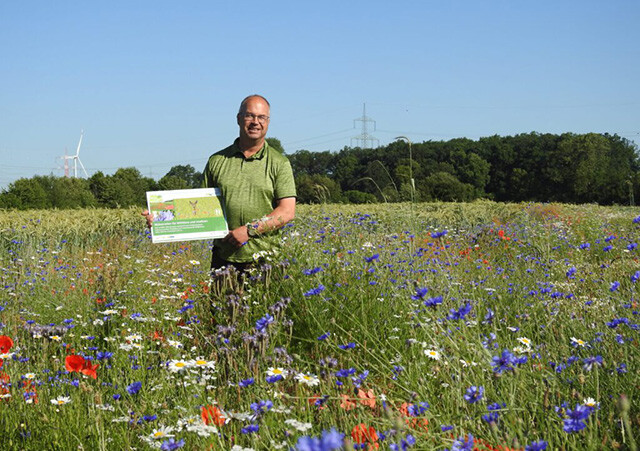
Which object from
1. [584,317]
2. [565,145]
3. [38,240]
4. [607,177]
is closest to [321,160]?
[565,145]

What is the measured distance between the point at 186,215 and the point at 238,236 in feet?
1.24

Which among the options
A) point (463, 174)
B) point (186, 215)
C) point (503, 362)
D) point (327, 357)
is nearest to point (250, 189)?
point (186, 215)

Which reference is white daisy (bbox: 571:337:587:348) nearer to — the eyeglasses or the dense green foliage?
the eyeglasses

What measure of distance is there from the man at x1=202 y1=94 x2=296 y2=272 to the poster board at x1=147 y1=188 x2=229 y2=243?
→ 0.37ft

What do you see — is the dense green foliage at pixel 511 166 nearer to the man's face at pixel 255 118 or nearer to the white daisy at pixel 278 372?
the man's face at pixel 255 118

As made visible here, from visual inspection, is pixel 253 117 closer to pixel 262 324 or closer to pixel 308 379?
pixel 262 324

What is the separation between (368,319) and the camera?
354 centimetres

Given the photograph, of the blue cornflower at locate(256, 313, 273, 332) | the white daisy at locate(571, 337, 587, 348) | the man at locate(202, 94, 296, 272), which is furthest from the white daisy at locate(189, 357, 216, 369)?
the white daisy at locate(571, 337, 587, 348)

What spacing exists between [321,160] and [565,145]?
37.2 meters

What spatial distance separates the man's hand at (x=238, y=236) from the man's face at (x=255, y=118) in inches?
25.9

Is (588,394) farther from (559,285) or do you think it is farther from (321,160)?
(321,160)

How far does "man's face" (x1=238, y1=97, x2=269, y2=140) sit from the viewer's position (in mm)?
3848

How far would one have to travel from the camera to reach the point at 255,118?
12.7 ft

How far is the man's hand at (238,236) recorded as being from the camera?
380 centimetres
